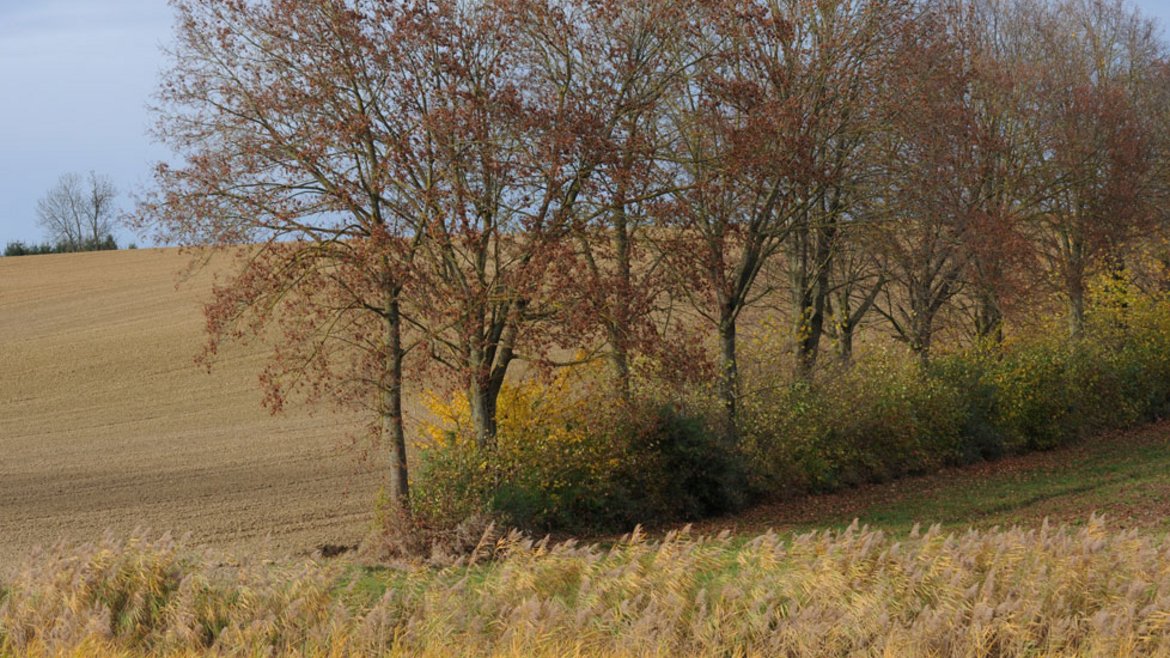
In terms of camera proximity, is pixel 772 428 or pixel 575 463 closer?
pixel 575 463

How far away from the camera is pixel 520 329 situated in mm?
14938

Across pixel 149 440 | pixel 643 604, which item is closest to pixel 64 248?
pixel 149 440

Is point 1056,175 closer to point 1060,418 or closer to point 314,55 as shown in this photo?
point 1060,418

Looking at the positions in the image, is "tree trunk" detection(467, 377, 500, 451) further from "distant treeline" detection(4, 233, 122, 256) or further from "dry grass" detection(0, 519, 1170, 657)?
"distant treeline" detection(4, 233, 122, 256)

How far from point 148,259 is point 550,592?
5928cm

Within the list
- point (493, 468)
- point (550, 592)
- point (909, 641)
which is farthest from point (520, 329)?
point (909, 641)

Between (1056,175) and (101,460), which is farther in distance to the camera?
(1056,175)

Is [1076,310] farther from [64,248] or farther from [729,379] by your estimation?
[64,248]

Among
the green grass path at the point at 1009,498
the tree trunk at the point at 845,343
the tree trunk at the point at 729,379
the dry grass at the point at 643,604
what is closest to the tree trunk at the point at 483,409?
the green grass path at the point at 1009,498

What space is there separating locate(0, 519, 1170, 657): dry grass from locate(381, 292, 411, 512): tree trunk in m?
7.58

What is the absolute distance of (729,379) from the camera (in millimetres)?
19984

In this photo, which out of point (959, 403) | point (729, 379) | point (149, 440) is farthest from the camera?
point (149, 440)

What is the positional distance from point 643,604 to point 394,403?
914 cm

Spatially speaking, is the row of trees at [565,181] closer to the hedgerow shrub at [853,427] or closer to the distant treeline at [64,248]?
the hedgerow shrub at [853,427]
